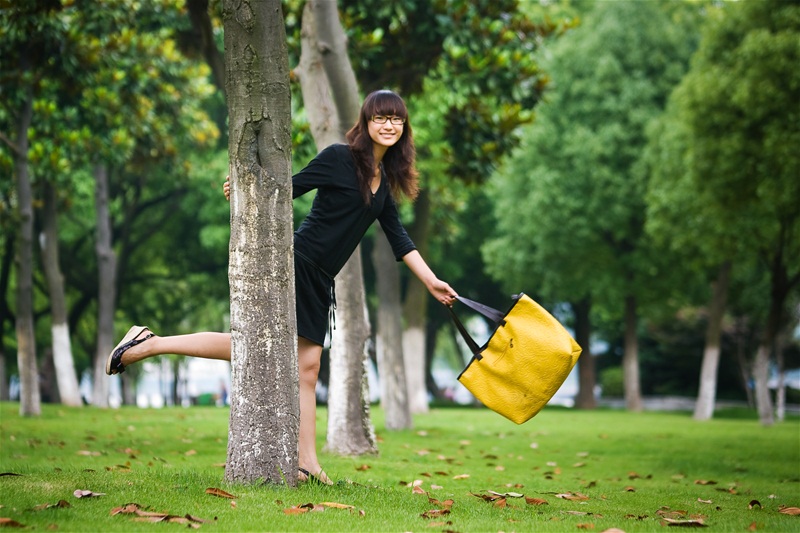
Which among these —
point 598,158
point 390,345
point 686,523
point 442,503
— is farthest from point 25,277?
point 598,158

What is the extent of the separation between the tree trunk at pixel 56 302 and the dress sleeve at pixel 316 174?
1620cm

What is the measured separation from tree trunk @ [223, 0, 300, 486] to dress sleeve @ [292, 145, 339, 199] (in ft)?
0.44

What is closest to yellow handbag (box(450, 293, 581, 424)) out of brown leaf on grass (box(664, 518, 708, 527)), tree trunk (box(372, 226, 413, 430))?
brown leaf on grass (box(664, 518, 708, 527))

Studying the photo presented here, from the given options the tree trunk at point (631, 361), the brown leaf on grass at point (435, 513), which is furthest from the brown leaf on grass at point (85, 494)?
the tree trunk at point (631, 361)

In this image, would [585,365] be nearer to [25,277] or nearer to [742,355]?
[742,355]

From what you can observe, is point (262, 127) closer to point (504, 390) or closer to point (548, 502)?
point (504, 390)

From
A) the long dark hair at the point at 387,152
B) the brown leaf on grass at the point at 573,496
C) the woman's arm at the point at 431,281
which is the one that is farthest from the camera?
the brown leaf on grass at the point at 573,496

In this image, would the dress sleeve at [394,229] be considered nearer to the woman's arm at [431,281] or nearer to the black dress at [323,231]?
the woman's arm at [431,281]

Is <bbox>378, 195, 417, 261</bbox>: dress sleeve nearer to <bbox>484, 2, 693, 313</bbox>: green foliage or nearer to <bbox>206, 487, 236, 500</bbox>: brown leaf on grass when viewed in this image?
<bbox>206, 487, 236, 500</bbox>: brown leaf on grass

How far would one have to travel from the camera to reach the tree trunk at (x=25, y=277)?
16594mm

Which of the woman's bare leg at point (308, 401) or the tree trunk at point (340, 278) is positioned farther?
the tree trunk at point (340, 278)

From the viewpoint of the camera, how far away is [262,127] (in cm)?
606

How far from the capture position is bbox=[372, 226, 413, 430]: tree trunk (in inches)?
615

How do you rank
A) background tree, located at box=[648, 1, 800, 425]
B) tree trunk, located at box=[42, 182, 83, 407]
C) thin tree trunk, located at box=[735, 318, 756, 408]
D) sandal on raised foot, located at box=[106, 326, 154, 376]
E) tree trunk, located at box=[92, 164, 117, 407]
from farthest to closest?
thin tree trunk, located at box=[735, 318, 756, 408], tree trunk, located at box=[92, 164, 117, 407], tree trunk, located at box=[42, 182, 83, 407], background tree, located at box=[648, 1, 800, 425], sandal on raised foot, located at box=[106, 326, 154, 376]
